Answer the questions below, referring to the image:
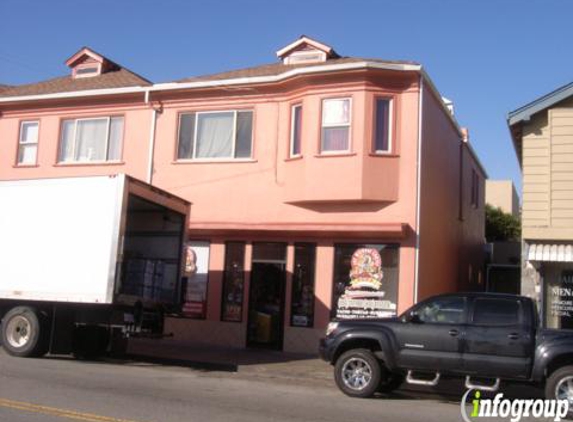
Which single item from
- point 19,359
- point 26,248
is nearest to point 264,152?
point 26,248

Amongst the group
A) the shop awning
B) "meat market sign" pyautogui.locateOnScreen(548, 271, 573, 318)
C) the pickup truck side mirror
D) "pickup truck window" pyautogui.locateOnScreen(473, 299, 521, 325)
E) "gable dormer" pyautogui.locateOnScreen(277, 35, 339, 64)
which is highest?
"gable dormer" pyautogui.locateOnScreen(277, 35, 339, 64)

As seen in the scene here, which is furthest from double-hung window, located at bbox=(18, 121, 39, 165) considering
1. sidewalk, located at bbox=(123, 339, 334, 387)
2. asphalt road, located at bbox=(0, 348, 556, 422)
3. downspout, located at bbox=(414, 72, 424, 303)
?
downspout, located at bbox=(414, 72, 424, 303)

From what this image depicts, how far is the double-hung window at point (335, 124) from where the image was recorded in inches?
670

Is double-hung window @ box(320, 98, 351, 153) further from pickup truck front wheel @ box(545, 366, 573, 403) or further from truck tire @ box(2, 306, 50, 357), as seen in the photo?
pickup truck front wheel @ box(545, 366, 573, 403)

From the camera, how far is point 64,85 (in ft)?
71.6

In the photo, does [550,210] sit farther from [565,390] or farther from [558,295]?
[565,390]

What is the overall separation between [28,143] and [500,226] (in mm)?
23864

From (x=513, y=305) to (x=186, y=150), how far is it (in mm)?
11192

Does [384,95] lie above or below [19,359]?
above

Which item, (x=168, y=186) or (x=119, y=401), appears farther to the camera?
(x=168, y=186)

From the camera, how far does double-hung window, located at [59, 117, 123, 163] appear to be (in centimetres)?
2009

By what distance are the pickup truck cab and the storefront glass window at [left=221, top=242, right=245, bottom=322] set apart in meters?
6.67

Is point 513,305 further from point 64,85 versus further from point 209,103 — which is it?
point 64,85

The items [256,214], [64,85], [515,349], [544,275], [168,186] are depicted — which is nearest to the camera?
[515,349]
